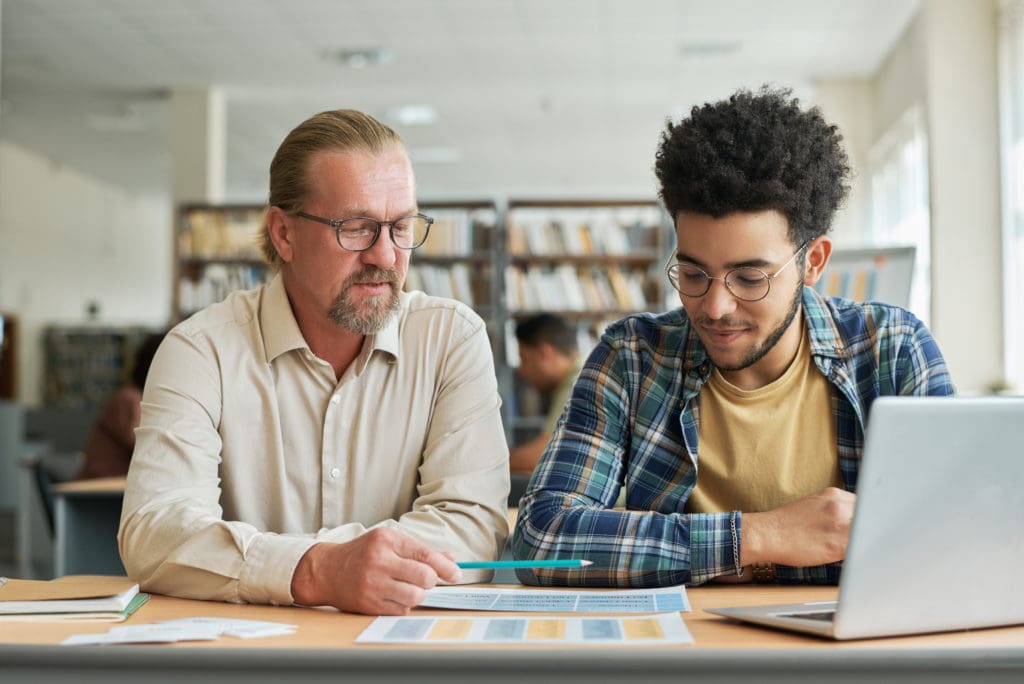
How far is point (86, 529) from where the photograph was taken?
3787mm

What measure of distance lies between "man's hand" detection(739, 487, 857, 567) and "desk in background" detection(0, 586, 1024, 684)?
332 millimetres

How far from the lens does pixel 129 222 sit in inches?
547

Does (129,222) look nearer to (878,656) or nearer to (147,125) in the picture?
(147,125)

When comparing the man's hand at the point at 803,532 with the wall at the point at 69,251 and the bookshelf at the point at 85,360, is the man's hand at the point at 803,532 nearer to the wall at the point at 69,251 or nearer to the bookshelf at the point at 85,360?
the wall at the point at 69,251

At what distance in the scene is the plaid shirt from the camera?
1.56 meters

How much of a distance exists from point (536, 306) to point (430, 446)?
5.33m

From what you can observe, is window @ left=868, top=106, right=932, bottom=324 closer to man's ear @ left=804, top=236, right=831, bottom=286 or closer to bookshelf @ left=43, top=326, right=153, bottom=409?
man's ear @ left=804, top=236, right=831, bottom=286

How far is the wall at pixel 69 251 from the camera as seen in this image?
11.1 metres

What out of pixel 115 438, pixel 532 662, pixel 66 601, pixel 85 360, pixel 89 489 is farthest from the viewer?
pixel 85 360

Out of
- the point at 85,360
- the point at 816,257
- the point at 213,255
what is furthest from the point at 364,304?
the point at 85,360

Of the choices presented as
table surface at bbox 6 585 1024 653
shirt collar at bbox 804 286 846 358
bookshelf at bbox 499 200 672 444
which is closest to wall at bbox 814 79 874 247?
bookshelf at bbox 499 200 672 444

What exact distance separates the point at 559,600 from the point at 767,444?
459 mm

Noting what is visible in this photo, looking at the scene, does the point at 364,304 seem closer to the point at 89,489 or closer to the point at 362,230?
the point at 362,230

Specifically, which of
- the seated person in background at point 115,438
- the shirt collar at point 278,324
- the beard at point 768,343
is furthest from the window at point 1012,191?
the shirt collar at point 278,324
